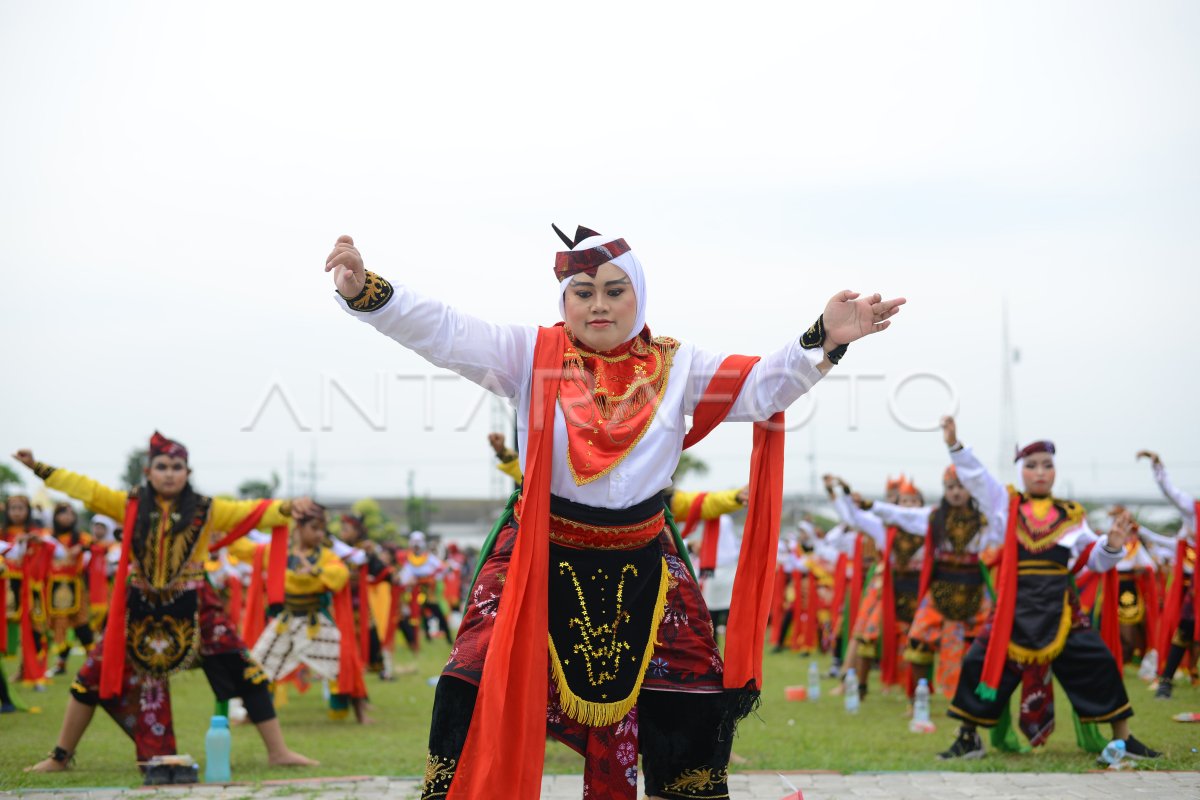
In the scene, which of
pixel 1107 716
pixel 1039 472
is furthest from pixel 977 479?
pixel 1107 716

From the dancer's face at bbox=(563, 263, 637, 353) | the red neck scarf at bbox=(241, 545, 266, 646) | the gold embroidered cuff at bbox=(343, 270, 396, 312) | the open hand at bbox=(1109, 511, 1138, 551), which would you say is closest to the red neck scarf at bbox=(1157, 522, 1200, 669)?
the open hand at bbox=(1109, 511, 1138, 551)

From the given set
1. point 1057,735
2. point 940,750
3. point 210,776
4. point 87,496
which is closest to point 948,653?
point 1057,735

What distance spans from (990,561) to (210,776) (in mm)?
5653

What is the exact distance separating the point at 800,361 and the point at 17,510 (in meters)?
11.5

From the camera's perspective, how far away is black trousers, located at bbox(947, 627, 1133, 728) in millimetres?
7996

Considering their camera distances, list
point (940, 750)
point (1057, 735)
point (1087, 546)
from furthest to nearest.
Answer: point (1057, 735), point (940, 750), point (1087, 546)

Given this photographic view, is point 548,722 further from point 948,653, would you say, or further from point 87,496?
point 948,653

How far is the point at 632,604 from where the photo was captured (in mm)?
4238

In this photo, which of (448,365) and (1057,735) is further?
(1057,735)

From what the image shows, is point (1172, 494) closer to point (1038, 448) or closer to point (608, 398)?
point (1038, 448)

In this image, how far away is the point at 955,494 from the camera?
34.6 feet

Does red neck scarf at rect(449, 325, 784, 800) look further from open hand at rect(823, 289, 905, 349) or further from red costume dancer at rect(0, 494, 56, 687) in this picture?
red costume dancer at rect(0, 494, 56, 687)

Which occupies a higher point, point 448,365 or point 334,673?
point 448,365

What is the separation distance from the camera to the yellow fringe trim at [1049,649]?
26.6 feet
